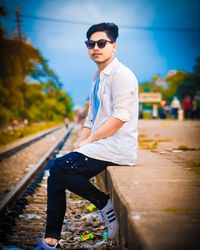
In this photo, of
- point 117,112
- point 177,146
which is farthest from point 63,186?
point 177,146

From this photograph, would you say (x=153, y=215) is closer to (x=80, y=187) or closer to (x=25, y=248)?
(x=80, y=187)

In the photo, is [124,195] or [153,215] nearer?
[153,215]

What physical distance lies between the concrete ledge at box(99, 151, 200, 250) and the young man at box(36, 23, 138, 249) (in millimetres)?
206

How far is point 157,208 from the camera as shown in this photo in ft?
5.94

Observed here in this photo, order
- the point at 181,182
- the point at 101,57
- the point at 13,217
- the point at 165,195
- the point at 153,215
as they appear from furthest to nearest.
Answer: the point at 13,217 → the point at 101,57 → the point at 181,182 → the point at 165,195 → the point at 153,215

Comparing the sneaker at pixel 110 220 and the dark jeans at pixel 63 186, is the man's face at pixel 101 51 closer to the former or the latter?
the dark jeans at pixel 63 186

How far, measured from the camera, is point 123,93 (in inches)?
106

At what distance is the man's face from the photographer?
2.88 m

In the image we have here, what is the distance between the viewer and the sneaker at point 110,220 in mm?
2492

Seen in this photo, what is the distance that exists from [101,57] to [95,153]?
89 cm

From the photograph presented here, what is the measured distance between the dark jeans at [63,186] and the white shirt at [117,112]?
0.11 m

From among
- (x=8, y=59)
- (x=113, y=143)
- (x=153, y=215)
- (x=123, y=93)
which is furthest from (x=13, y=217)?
(x=8, y=59)

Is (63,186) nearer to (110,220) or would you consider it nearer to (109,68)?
(110,220)

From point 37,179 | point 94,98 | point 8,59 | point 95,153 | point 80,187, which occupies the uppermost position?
point 8,59
